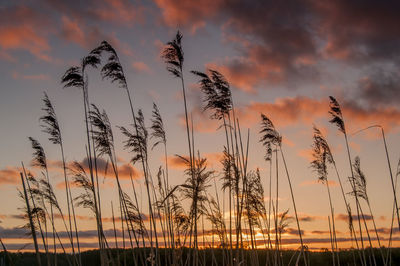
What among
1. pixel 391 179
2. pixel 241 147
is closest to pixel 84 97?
pixel 241 147

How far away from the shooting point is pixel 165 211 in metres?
5.52

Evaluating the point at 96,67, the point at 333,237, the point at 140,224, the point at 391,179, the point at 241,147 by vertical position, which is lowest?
the point at 333,237

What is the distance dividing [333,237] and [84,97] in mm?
3996

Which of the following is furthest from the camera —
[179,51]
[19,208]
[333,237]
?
[19,208]

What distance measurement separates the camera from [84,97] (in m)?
5.22

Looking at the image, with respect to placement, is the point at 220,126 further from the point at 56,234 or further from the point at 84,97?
the point at 56,234

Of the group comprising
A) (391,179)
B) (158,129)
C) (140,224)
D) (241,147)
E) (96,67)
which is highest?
(96,67)

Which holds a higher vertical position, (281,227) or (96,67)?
(96,67)

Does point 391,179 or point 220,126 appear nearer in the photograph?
point 220,126

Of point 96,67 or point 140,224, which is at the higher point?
point 96,67

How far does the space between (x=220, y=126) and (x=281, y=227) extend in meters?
2.06

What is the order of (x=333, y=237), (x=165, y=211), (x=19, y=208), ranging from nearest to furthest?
1. (x=165, y=211)
2. (x=333, y=237)
3. (x=19, y=208)

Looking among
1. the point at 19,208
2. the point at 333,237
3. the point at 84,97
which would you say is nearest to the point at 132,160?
the point at 84,97

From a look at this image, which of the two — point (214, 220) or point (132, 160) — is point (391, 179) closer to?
point (214, 220)
